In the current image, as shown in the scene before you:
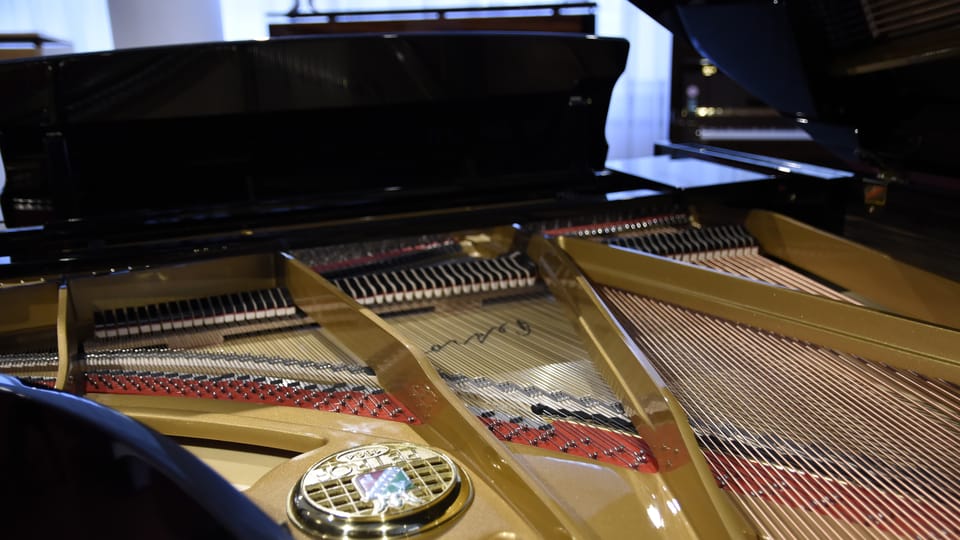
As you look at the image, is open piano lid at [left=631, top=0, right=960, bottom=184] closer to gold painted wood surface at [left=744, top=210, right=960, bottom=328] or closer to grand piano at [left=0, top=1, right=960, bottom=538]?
grand piano at [left=0, top=1, right=960, bottom=538]

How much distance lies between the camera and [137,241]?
2.03 meters

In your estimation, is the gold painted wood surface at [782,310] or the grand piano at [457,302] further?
the gold painted wood surface at [782,310]

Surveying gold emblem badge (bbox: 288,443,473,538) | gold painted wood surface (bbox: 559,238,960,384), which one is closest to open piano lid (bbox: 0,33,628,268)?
gold painted wood surface (bbox: 559,238,960,384)

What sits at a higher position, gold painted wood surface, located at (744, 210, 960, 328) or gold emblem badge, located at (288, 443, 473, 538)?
gold painted wood surface, located at (744, 210, 960, 328)

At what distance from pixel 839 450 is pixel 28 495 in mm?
1250

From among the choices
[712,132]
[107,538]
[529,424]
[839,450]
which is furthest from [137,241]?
[712,132]

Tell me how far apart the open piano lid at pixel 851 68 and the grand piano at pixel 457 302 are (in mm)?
12

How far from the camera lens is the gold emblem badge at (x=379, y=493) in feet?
3.47

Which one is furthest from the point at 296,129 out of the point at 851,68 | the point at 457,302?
the point at 851,68

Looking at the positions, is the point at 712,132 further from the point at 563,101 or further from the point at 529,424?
the point at 529,424
